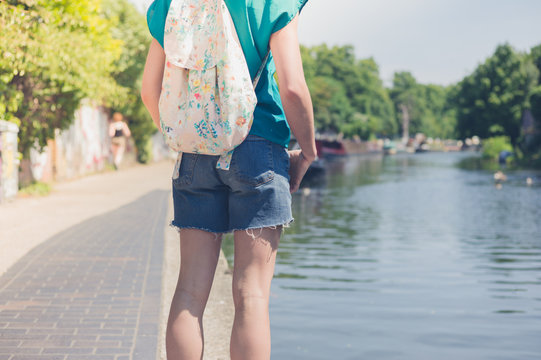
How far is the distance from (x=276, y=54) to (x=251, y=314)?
92 cm

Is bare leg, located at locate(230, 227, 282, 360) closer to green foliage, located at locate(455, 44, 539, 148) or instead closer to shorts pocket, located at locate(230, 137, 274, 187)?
shorts pocket, located at locate(230, 137, 274, 187)

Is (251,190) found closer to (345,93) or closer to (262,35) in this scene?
(262,35)

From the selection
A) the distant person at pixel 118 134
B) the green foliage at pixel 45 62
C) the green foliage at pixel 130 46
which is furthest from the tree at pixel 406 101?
the green foliage at pixel 45 62

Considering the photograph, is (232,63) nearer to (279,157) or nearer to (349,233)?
(279,157)

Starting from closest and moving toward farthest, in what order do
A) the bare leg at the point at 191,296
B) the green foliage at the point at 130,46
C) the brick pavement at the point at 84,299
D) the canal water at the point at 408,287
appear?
1. the bare leg at the point at 191,296
2. the brick pavement at the point at 84,299
3. the canal water at the point at 408,287
4. the green foliage at the point at 130,46

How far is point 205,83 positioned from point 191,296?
784mm

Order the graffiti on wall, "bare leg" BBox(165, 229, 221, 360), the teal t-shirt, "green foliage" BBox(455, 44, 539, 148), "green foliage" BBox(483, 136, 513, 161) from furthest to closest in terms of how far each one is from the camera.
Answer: "green foliage" BBox(455, 44, 539, 148)
"green foliage" BBox(483, 136, 513, 161)
the graffiti on wall
"bare leg" BBox(165, 229, 221, 360)
the teal t-shirt

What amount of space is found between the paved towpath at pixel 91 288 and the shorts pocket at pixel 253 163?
1.60m

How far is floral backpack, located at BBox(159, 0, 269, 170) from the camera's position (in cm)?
251

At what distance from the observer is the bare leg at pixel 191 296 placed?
2609 millimetres

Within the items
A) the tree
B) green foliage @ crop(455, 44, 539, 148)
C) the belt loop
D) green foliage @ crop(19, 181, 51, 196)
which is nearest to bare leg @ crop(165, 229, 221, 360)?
the belt loop

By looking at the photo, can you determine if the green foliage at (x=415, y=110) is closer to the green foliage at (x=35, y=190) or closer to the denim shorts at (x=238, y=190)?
the green foliage at (x=35, y=190)

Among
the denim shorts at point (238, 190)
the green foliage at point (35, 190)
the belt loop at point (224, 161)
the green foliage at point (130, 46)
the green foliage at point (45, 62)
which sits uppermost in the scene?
the green foliage at point (130, 46)

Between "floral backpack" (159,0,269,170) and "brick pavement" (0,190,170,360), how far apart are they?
161cm
